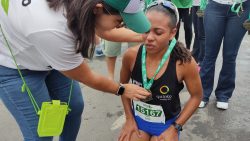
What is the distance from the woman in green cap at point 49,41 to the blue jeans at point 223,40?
52.7 inches

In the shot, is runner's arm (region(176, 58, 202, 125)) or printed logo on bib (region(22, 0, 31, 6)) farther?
runner's arm (region(176, 58, 202, 125))

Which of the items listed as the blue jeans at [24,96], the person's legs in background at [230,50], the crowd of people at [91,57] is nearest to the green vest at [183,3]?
the person's legs in background at [230,50]

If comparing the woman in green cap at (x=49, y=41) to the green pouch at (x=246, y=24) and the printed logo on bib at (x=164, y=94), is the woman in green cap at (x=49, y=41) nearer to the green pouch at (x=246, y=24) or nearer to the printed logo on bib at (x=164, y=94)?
the printed logo on bib at (x=164, y=94)

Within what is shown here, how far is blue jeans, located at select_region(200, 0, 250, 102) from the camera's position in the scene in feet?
9.34

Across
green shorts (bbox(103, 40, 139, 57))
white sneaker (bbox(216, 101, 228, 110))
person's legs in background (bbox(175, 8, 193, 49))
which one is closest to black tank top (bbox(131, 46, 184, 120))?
white sneaker (bbox(216, 101, 228, 110))

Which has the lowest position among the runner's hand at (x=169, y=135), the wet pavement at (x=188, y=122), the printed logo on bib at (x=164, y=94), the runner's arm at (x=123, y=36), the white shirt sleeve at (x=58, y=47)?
the wet pavement at (x=188, y=122)

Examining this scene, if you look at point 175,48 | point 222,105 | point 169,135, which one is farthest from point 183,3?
point 169,135

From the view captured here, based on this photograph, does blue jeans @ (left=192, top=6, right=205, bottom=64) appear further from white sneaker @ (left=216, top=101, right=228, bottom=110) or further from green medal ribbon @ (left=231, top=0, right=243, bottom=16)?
green medal ribbon @ (left=231, top=0, right=243, bottom=16)

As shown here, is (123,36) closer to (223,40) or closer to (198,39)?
(223,40)

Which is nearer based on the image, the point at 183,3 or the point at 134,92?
the point at 134,92

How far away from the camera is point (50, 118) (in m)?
1.72

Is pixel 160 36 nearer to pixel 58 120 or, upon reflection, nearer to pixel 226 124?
pixel 58 120

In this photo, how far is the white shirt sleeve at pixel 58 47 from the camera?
54.6 inches

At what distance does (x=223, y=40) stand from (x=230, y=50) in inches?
4.5
